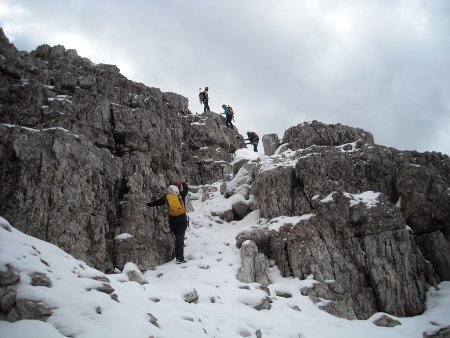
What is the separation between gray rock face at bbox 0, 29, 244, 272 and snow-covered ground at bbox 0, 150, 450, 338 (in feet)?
9.11

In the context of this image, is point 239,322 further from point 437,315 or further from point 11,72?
point 11,72

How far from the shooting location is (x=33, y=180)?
16125 millimetres

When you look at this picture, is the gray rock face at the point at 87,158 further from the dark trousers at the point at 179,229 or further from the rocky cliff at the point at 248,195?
the dark trousers at the point at 179,229

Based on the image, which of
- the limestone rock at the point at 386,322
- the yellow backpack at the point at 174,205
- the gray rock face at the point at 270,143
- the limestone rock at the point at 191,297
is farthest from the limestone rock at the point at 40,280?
the gray rock face at the point at 270,143

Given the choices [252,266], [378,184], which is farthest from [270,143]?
[252,266]

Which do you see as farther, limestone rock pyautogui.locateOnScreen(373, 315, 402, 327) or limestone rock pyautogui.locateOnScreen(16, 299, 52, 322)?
limestone rock pyautogui.locateOnScreen(373, 315, 402, 327)

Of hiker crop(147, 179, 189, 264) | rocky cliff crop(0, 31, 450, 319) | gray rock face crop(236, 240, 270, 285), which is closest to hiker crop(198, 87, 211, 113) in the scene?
rocky cliff crop(0, 31, 450, 319)

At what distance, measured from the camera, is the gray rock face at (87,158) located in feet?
52.4

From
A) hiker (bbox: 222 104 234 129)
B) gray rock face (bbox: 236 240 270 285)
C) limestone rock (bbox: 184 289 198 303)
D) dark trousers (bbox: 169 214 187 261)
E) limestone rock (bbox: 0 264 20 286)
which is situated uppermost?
hiker (bbox: 222 104 234 129)

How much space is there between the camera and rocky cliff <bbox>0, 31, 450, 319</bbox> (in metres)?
16.2

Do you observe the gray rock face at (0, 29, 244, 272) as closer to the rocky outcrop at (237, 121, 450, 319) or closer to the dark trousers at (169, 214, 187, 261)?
the dark trousers at (169, 214, 187, 261)

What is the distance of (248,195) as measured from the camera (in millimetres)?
23844

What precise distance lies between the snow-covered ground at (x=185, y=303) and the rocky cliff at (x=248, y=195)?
3.30 ft

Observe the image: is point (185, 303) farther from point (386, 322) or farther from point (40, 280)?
point (386, 322)
